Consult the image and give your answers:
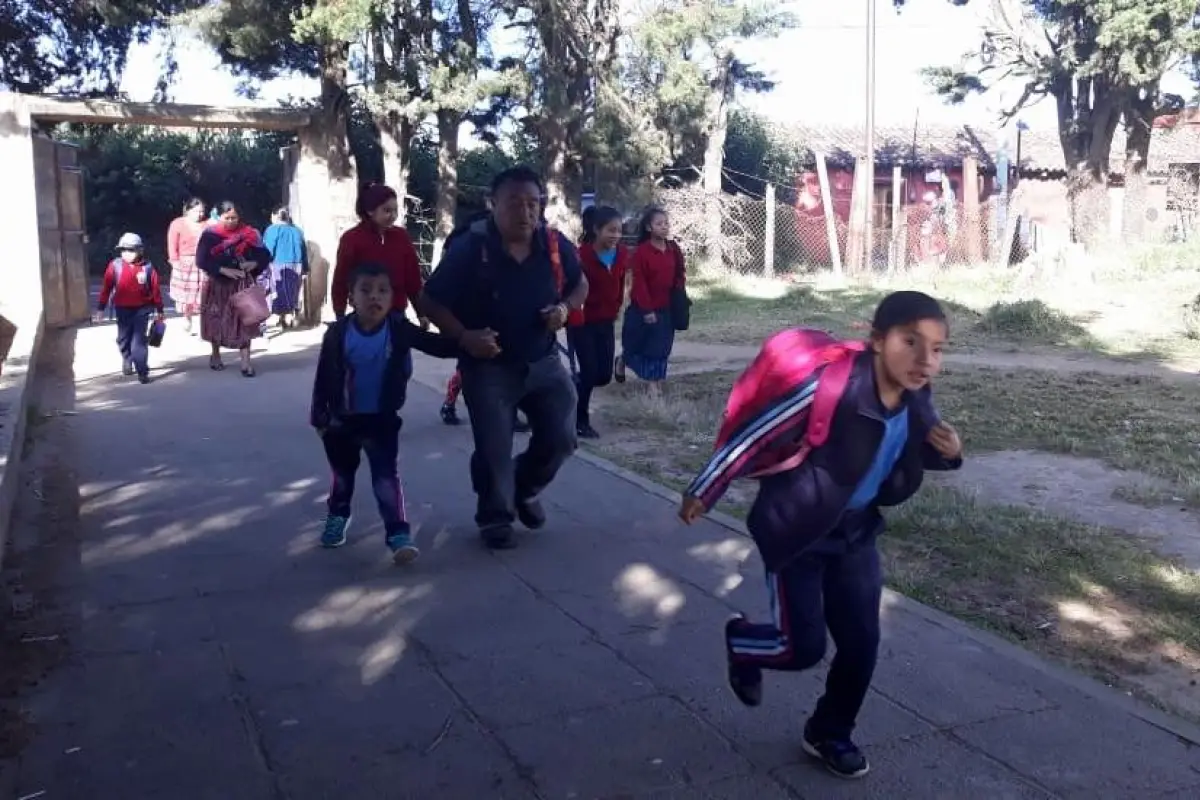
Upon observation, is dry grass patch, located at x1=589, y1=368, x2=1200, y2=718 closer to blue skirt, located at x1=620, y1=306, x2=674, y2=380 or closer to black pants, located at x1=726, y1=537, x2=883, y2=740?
blue skirt, located at x1=620, y1=306, x2=674, y2=380

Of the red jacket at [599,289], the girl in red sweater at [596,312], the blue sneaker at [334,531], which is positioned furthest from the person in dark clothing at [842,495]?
the red jacket at [599,289]

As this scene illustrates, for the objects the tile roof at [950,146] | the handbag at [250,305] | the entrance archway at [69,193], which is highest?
Answer: the tile roof at [950,146]

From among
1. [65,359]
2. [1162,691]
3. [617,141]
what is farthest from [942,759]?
[617,141]

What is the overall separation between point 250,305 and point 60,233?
5.44 metres

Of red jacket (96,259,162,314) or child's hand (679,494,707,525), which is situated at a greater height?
red jacket (96,259,162,314)

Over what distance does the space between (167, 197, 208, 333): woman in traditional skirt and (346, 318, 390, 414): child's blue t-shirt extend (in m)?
8.99

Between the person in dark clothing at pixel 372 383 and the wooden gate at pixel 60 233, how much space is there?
1039 cm

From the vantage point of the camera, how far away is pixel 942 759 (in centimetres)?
370

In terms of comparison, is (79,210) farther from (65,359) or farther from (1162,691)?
(1162,691)

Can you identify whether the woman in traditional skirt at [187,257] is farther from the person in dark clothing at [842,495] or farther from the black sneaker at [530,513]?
the person in dark clothing at [842,495]

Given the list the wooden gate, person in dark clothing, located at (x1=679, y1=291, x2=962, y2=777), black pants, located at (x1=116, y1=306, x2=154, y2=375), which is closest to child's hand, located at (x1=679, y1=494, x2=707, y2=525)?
person in dark clothing, located at (x1=679, y1=291, x2=962, y2=777)

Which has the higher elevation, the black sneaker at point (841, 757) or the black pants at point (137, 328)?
the black pants at point (137, 328)

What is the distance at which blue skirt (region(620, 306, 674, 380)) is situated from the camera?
32.6 ft

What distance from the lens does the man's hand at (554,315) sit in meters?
5.69
